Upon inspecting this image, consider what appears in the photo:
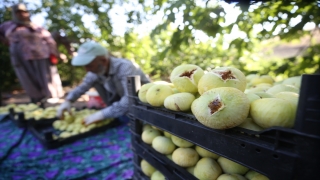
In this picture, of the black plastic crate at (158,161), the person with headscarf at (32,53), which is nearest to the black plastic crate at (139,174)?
the black plastic crate at (158,161)

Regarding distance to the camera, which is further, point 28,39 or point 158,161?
point 28,39

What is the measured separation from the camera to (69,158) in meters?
1.94

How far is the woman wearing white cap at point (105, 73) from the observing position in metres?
2.38

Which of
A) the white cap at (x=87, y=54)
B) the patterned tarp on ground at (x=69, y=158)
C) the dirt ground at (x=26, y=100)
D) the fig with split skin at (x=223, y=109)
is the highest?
the white cap at (x=87, y=54)

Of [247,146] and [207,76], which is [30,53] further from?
[247,146]

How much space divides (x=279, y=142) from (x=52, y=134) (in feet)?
7.27

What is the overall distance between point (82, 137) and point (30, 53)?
90.4 inches

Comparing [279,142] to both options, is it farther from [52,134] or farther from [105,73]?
[105,73]

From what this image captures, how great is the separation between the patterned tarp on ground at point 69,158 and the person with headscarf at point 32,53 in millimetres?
1590

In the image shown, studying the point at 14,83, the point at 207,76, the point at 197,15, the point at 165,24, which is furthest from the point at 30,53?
the point at 14,83

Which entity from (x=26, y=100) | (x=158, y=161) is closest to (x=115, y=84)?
(x=158, y=161)

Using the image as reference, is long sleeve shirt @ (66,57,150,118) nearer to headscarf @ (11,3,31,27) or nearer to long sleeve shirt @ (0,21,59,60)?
long sleeve shirt @ (0,21,59,60)

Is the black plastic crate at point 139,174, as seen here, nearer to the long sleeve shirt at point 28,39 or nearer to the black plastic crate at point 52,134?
the black plastic crate at point 52,134

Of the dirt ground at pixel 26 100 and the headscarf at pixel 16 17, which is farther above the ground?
the headscarf at pixel 16 17
